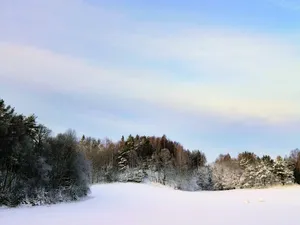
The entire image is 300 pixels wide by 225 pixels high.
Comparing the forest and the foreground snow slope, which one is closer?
the foreground snow slope

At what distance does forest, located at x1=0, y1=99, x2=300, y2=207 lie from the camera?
84.1 feet

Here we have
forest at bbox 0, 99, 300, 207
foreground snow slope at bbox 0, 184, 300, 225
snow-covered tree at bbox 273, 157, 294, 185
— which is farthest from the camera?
snow-covered tree at bbox 273, 157, 294, 185

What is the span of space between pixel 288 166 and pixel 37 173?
192 feet

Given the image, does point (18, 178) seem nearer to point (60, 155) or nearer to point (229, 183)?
point (60, 155)

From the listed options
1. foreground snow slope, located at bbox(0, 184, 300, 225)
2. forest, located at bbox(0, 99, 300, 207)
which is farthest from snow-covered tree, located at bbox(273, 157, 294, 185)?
foreground snow slope, located at bbox(0, 184, 300, 225)

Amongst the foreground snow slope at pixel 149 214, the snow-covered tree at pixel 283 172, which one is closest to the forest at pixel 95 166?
the snow-covered tree at pixel 283 172

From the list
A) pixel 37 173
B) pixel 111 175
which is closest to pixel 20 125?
pixel 37 173

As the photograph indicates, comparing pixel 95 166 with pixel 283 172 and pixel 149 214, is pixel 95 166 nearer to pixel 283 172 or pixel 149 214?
pixel 283 172

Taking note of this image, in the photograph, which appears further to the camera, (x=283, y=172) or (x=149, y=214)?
(x=283, y=172)

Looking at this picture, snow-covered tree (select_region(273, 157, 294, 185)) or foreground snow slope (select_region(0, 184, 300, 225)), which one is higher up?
snow-covered tree (select_region(273, 157, 294, 185))

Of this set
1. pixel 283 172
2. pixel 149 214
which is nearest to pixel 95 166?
pixel 283 172

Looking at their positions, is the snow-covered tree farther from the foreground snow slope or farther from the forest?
the foreground snow slope

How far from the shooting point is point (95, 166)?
6650 centimetres

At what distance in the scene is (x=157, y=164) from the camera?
73.1 meters
